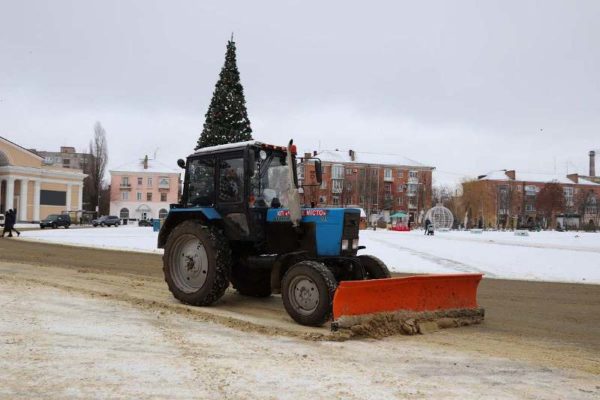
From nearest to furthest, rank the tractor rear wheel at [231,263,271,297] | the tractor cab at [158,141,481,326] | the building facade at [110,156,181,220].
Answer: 1. the tractor cab at [158,141,481,326]
2. the tractor rear wheel at [231,263,271,297]
3. the building facade at [110,156,181,220]

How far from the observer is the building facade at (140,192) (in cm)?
9031

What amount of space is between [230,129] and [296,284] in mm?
24680

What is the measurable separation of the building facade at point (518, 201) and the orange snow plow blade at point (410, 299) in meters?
77.8

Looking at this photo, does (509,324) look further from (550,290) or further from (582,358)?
(550,290)

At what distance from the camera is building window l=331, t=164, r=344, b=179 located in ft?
305

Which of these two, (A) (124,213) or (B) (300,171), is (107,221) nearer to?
(A) (124,213)

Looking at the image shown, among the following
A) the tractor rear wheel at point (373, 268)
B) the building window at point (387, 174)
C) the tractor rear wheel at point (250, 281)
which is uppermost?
the building window at point (387, 174)

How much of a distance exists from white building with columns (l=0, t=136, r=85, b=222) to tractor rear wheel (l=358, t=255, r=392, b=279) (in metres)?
68.7

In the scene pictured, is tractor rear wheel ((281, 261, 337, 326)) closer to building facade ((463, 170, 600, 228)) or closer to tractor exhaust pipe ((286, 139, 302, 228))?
tractor exhaust pipe ((286, 139, 302, 228))

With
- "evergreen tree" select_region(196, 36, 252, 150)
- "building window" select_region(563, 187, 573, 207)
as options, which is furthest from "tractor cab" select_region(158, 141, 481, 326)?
"building window" select_region(563, 187, 573, 207)

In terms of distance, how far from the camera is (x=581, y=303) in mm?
11000

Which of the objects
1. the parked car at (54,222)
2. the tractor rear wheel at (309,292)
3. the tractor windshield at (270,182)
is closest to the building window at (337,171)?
the parked car at (54,222)

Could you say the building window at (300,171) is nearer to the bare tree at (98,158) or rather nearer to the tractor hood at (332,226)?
the tractor hood at (332,226)

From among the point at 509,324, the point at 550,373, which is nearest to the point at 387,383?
the point at 550,373
